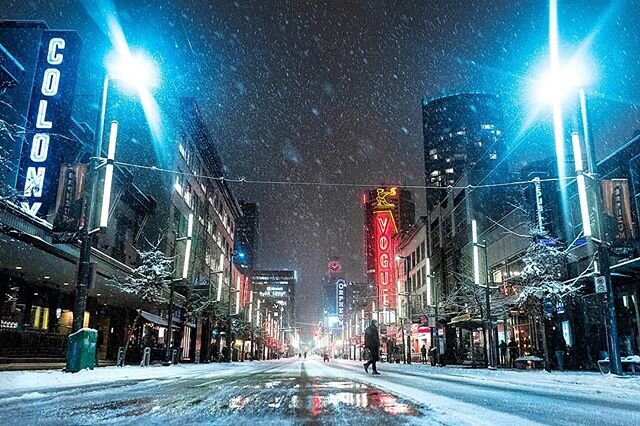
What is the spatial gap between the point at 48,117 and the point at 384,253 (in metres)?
61.9

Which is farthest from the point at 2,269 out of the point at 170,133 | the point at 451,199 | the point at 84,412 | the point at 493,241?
the point at 451,199

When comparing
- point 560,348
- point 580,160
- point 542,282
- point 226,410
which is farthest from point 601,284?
point 226,410

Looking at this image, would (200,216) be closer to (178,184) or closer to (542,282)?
(178,184)

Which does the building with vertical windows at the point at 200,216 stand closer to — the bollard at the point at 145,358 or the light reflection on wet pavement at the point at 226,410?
the bollard at the point at 145,358

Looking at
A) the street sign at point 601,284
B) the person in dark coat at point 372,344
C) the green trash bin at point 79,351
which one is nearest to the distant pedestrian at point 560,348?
the street sign at point 601,284

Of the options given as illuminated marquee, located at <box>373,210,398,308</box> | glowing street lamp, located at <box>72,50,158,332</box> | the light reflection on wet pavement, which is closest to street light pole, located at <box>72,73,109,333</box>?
glowing street lamp, located at <box>72,50,158,332</box>

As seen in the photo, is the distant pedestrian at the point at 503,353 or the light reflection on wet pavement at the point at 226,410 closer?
the light reflection on wet pavement at the point at 226,410

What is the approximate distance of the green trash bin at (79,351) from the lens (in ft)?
47.4

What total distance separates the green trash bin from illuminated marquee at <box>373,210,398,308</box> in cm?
6273

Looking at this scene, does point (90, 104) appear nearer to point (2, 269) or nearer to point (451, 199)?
point (2, 269)

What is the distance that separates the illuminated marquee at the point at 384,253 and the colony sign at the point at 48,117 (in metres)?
58.5

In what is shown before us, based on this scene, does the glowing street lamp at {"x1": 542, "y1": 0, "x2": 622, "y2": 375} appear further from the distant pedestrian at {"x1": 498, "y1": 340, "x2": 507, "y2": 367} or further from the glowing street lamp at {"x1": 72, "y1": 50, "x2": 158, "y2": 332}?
the distant pedestrian at {"x1": 498, "y1": 340, "x2": 507, "y2": 367}

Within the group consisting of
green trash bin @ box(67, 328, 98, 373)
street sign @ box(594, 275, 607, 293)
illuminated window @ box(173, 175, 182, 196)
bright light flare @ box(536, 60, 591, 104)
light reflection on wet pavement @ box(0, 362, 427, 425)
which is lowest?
light reflection on wet pavement @ box(0, 362, 427, 425)

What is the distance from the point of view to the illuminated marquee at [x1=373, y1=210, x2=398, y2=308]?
77.7 m
